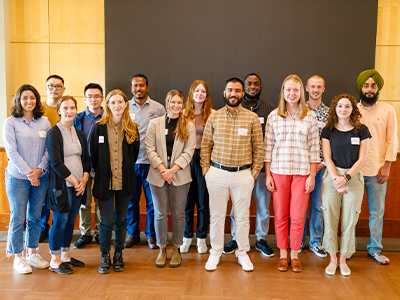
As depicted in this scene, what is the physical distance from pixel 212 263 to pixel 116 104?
1791 millimetres

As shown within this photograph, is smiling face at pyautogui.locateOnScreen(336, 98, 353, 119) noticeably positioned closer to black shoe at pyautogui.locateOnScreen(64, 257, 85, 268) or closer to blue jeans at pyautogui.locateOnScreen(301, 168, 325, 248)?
blue jeans at pyautogui.locateOnScreen(301, 168, 325, 248)

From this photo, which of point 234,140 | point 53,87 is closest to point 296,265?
point 234,140

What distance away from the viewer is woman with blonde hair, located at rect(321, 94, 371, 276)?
2857mm

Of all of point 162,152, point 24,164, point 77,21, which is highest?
point 77,21

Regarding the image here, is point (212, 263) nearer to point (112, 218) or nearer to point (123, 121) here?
point (112, 218)

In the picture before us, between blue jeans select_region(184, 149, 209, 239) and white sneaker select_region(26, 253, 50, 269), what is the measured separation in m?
1.45

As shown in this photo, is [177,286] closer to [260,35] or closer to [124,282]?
[124,282]

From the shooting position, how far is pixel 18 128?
111 inches

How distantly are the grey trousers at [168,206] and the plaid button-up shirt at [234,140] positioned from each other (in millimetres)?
350

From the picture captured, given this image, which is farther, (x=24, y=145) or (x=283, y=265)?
(x=283, y=265)

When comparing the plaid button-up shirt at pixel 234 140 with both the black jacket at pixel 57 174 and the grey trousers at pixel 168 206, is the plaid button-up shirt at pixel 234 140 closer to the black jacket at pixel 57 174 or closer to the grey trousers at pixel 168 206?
the grey trousers at pixel 168 206

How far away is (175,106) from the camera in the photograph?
2.98 metres

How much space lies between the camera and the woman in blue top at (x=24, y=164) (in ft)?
9.17

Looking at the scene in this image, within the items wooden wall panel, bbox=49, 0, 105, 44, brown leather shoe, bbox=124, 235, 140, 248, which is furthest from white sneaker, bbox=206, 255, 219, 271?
wooden wall panel, bbox=49, 0, 105, 44
